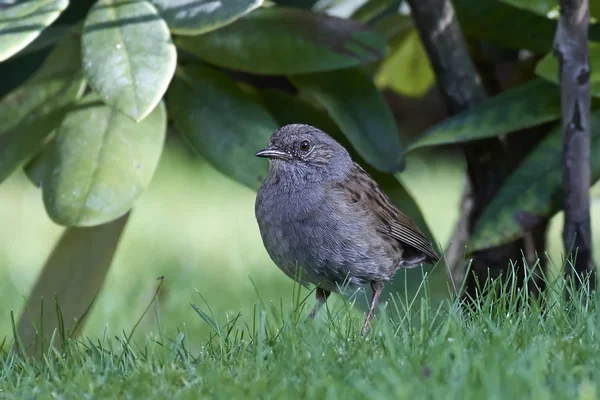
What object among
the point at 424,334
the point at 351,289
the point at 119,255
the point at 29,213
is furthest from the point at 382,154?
the point at 29,213

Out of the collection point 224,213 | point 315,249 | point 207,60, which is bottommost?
point 224,213

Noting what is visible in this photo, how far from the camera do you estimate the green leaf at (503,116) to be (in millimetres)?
4734

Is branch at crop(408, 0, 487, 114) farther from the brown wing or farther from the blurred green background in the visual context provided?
the blurred green background

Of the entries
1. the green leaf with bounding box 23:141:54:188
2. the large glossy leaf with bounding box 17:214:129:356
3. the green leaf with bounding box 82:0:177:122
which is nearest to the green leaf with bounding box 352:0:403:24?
the green leaf with bounding box 82:0:177:122

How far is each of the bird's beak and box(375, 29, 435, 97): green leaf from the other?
5.36 feet

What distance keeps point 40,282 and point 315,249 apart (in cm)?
151

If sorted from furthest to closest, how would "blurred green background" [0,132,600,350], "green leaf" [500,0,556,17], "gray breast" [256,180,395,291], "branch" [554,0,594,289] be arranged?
"blurred green background" [0,132,600,350]
"green leaf" [500,0,556,17]
"branch" [554,0,594,289]
"gray breast" [256,180,395,291]

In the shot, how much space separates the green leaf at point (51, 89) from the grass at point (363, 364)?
1.44m

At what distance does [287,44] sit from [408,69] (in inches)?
67.9

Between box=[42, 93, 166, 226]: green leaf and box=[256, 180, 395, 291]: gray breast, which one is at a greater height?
box=[42, 93, 166, 226]: green leaf

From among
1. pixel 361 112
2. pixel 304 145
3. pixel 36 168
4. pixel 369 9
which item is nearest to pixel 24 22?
pixel 36 168

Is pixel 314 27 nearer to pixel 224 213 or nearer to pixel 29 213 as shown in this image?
pixel 224 213

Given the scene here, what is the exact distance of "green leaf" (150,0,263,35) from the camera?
4.19m

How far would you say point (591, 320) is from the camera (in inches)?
131
